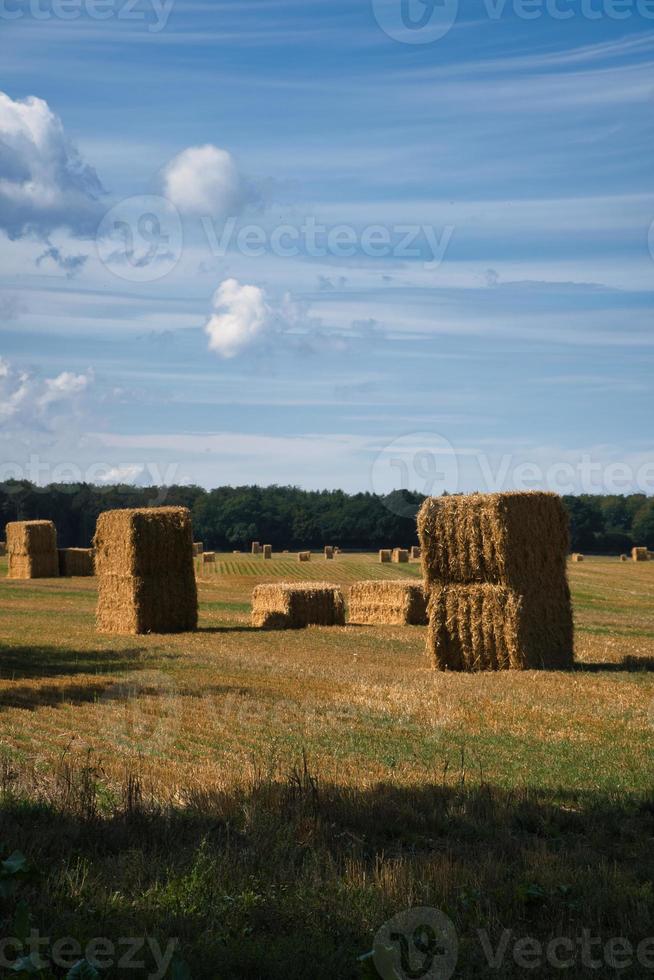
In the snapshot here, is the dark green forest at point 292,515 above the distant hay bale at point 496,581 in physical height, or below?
above

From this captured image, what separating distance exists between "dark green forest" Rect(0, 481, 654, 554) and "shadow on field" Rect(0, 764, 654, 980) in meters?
79.4

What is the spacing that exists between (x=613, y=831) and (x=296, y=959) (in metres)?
3.23

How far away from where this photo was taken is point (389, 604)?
29609mm

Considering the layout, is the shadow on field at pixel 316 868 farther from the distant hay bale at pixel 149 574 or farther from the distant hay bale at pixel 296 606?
the distant hay bale at pixel 296 606

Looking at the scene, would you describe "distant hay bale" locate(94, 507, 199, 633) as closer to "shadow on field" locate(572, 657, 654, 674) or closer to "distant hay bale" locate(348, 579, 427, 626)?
"distant hay bale" locate(348, 579, 427, 626)

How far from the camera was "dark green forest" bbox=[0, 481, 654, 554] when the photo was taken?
303 ft

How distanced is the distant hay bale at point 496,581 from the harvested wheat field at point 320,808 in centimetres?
164

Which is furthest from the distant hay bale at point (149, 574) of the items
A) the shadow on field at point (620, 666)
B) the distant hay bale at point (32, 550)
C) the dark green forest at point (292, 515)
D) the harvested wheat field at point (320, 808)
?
the dark green forest at point (292, 515)

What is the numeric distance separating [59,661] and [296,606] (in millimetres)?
9261

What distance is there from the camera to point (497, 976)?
5.16 meters

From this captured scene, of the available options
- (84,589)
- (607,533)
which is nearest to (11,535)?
(84,589)

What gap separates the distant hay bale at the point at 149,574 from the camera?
2650cm

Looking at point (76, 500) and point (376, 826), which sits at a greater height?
point (76, 500)

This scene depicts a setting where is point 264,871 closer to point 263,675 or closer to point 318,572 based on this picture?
point 263,675
